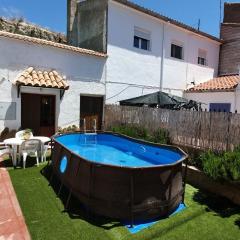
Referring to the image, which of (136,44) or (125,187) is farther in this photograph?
(136,44)

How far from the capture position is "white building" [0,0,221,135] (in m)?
13.3

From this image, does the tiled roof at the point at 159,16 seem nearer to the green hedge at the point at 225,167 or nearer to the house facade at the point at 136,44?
the house facade at the point at 136,44

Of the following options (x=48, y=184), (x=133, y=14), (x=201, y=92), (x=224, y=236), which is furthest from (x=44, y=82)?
(x=201, y=92)

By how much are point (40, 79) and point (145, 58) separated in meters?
8.59

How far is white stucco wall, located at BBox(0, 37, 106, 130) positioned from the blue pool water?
7.57ft

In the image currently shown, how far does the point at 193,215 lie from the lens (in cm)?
702

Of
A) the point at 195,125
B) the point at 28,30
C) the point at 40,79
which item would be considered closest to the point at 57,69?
the point at 40,79

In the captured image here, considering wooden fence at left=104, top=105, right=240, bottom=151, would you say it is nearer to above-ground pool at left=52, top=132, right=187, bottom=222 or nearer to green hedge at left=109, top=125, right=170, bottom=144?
green hedge at left=109, top=125, right=170, bottom=144

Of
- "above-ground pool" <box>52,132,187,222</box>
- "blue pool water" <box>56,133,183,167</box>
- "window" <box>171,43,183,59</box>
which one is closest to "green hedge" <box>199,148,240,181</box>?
"above-ground pool" <box>52,132,187,222</box>

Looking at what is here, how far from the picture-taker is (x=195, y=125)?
416 inches

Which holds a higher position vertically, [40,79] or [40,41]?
[40,41]

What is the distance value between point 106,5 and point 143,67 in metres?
4.95

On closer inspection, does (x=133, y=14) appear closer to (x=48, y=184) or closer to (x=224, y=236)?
(x=48, y=184)

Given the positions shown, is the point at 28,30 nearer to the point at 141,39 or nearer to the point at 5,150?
the point at 141,39
